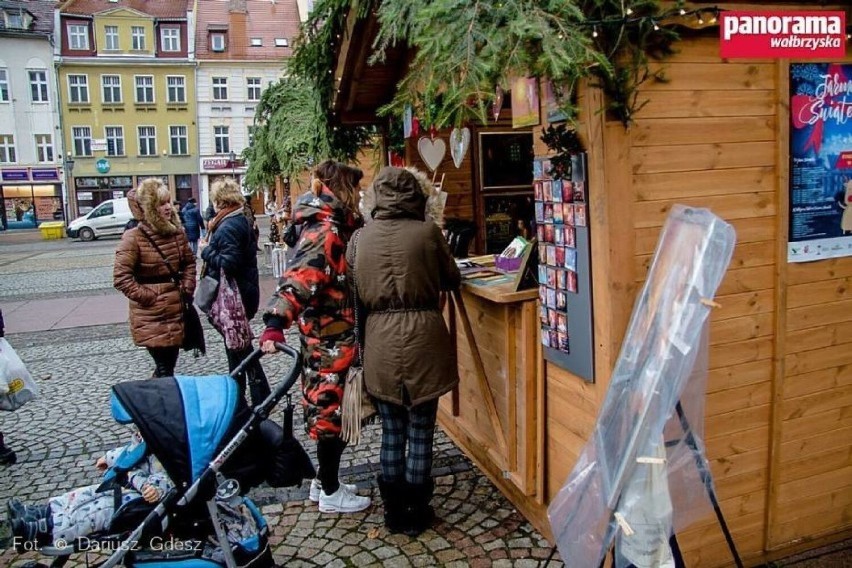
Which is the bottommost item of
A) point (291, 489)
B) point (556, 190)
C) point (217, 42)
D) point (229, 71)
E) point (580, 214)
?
point (291, 489)

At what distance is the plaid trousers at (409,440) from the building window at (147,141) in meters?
41.5

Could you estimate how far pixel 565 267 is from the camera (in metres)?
3.12

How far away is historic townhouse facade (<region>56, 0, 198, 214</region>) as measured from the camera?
40.0 metres

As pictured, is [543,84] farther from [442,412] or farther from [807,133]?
[442,412]

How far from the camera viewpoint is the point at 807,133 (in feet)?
10.0

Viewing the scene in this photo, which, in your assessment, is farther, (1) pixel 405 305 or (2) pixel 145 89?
(2) pixel 145 89

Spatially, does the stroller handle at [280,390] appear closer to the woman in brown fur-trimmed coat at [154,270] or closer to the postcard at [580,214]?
the postcard at [580,214]

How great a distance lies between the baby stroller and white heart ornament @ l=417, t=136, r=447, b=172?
3.15m

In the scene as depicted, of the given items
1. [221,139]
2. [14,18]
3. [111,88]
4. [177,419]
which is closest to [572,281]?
[177,419]

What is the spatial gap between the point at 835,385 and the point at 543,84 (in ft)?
6.50

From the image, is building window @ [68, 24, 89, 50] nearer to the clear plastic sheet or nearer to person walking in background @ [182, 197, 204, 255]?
person walking in background @ [182, 197, 204, 255]

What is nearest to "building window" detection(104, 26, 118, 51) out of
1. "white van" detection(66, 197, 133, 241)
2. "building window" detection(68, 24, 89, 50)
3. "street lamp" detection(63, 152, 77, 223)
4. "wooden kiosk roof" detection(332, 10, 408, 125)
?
"building window" detection(68, 24, 89, 50)

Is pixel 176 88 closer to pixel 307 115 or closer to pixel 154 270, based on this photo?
pixel 307 115

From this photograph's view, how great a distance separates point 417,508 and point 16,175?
4226 centimetres
